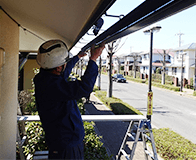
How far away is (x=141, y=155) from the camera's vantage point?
512 cm

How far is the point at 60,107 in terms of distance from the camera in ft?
5.95

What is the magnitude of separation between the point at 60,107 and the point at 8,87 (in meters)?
1.36

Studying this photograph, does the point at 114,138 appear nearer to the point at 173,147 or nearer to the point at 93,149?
the point at 173,147

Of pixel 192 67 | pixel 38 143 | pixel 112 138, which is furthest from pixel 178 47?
pixel 38 143

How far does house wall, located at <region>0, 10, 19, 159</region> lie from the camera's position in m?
2.53

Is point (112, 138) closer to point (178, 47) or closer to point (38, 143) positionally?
point (38, 143)

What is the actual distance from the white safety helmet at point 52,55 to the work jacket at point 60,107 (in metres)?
0.09

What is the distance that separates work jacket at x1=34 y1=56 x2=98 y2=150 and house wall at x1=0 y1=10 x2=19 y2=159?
95 centimetres

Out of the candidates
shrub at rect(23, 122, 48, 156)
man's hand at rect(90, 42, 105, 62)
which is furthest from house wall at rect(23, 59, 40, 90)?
man's hand at rect(90, 42, 105, 62)

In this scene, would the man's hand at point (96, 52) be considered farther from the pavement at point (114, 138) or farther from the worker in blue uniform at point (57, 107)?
the pavement at point (114, 138)

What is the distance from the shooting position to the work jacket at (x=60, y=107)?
5.54 feet

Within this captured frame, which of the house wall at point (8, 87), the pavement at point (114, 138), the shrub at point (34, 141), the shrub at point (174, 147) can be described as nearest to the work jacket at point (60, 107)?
the house wall at point (8, 87)

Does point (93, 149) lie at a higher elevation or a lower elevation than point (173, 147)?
higher

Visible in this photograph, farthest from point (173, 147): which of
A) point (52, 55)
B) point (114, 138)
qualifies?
point (52, 55)
